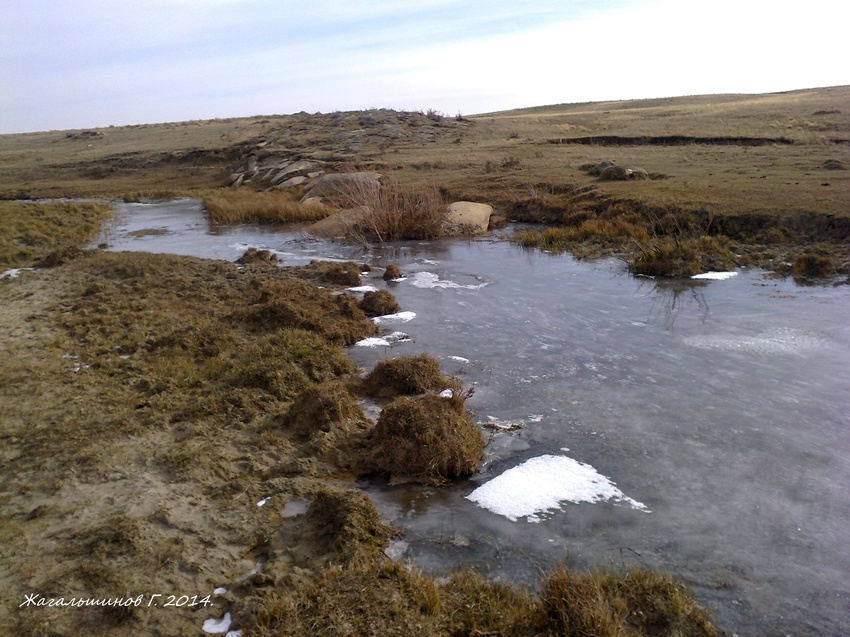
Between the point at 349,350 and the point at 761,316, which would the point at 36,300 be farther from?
the point at 761,316

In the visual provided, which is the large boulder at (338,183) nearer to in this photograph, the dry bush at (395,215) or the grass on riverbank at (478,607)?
the dry bush at (395,215)

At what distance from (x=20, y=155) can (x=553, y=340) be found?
5199 centimetres

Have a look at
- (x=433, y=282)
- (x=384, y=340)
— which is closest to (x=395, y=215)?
(x=433, y=282)

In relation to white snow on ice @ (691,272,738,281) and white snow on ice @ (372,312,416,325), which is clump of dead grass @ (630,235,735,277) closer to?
Result: white snow on ice @ (691,272,738,281)

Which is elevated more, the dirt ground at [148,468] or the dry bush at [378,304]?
the dirt ground at [148,468]

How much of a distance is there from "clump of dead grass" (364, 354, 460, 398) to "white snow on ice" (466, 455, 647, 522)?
161cm

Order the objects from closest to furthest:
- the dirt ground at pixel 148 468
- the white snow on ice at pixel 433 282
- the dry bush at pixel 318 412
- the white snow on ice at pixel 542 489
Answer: the dirt ground at pixel 148 468
the white snow on ice at pixel 542 489
the dry bush at pixel 318 412
the white snow on ice at pixel 433 282

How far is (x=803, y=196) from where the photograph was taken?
13461mm

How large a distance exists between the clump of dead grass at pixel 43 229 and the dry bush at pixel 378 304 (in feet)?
24.3

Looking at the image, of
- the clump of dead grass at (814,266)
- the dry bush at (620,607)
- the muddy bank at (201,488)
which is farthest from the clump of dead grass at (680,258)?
the dry bush at (620,607)

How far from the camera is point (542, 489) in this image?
16.5ft

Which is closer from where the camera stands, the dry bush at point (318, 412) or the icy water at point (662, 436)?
the icy water at point (662, 436)

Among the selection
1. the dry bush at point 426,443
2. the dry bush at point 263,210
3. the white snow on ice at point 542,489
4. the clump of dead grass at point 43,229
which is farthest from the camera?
the dry bush at point 263,210

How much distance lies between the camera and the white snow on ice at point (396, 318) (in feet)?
31.2
